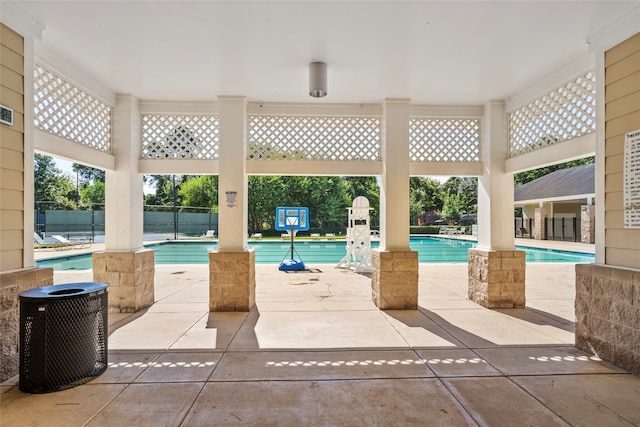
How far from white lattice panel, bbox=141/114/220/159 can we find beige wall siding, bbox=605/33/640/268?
4.96m

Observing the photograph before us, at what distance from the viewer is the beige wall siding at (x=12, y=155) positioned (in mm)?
2984

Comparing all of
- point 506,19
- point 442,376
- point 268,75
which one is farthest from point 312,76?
point 442,376

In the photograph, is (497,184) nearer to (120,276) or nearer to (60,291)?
(60,291)

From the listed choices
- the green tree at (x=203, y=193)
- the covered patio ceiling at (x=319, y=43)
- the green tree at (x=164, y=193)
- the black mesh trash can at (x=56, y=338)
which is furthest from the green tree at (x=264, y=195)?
the black mesh trash can at (x=56, y=338)

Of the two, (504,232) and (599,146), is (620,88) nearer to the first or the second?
(599,146)

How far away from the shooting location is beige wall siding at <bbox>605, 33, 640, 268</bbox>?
3.16 m

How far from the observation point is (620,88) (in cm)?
331

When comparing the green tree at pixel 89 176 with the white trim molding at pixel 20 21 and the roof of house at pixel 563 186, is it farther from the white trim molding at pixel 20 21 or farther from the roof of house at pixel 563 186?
the white trim molding at pixel 20 21

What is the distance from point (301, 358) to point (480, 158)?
4319mm

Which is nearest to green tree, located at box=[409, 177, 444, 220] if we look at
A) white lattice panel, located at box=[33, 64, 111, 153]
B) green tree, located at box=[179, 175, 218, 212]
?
green tree, located at box=[179, 175, 218, 212]

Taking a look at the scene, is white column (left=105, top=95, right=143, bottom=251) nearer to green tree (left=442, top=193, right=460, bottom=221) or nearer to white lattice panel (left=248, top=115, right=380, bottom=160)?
white lattice panel (left=248, top=115, right=380, bottom=160)

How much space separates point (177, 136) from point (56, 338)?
3.49m

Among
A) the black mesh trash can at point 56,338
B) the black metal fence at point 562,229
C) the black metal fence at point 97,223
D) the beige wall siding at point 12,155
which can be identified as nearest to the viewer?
the black mesh trash can at point 56,338

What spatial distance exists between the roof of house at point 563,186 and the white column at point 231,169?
1676 cm
